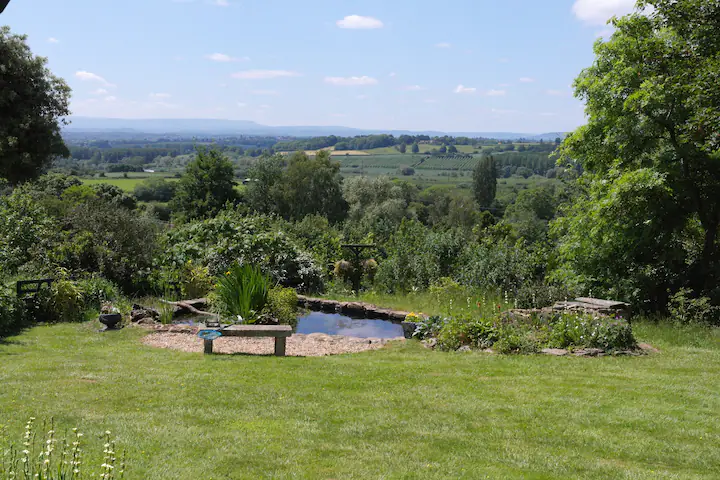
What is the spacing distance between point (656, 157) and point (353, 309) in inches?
248

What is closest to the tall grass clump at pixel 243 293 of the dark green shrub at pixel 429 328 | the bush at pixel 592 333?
the dark green shrub at pixel 429 328

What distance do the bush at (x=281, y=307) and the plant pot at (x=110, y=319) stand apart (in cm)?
231

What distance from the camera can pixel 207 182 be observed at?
3100 centimetres

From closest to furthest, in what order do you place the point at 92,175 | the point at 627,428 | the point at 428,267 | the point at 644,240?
1. the point at 627,428
2. the point at 644,240
3. the point at 428,267
4. the point at 92,175

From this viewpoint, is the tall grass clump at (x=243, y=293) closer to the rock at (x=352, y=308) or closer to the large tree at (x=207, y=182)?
the rock at (x=352, y=308)

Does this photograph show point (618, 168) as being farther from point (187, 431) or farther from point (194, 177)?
point (194, 177)

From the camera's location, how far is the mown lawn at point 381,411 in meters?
4.15

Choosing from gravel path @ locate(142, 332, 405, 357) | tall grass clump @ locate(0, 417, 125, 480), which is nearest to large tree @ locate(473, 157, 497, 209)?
gravel path @ locate(142, 332, 405, 357)

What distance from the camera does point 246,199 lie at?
46.7m

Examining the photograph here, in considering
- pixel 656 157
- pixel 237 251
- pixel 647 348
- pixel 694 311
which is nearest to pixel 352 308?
pixel 237 251

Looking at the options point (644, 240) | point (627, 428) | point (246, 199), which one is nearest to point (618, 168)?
point (644, 240)

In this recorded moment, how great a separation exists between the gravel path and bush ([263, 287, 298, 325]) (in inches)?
40.7

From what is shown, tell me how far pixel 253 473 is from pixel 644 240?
904 centimetres

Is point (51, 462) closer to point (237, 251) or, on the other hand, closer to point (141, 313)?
point (141, 313)
